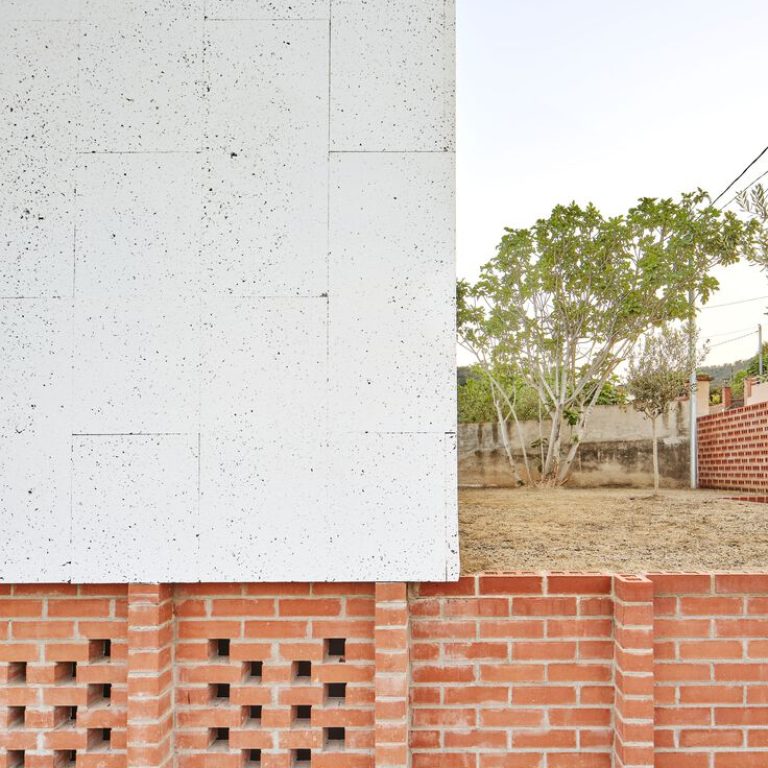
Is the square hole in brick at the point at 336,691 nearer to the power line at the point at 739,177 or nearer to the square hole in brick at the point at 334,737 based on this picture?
the square hole in brick at the point at 334,737

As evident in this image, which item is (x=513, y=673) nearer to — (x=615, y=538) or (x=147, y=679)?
(x=147, y=679)

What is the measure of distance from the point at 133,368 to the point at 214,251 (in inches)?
18.0

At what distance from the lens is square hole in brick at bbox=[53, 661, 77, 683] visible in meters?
1.88

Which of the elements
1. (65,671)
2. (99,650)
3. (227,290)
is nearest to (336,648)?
(99,650)

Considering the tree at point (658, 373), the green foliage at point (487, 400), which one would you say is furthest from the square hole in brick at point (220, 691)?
the green foliage at point (487, 400)

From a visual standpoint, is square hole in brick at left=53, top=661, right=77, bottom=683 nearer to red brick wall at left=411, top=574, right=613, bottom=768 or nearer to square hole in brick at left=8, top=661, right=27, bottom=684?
square hole in brick at left=8, top=661, right=27, bottom=684

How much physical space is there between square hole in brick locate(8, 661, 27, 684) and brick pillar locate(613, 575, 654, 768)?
1.91 meters

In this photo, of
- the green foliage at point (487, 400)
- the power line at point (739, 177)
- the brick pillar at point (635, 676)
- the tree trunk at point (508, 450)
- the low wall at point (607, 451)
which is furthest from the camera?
the green foliage at point (487, 400)

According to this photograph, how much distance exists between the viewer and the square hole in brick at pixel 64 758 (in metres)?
1.86

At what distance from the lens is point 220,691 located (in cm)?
194

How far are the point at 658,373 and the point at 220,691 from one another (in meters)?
7.32

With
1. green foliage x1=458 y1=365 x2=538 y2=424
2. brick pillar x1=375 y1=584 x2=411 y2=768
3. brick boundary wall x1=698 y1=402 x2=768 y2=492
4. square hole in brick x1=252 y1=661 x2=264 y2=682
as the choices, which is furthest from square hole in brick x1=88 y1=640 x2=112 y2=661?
green foliage x1=458 y1=365 x2=538 y2=424

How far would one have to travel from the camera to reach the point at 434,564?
1799mm

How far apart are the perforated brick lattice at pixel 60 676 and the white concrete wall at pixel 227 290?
0.45 ft
